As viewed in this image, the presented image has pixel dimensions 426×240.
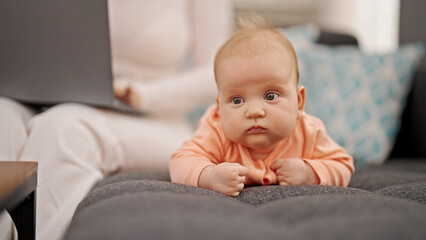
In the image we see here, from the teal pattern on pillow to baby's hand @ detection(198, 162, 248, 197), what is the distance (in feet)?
2.88

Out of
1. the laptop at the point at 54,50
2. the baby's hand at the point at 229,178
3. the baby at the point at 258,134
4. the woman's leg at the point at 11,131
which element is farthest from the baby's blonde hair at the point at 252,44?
the woman's leg at the point at 11,131

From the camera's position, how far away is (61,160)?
970mm

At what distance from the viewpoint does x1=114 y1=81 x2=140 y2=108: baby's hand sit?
1280 millimetres

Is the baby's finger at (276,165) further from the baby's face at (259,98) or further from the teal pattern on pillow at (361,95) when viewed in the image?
the teal pattern on pillow at (361,95)

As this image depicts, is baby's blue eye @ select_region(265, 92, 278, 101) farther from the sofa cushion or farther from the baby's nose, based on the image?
the sofa cushion

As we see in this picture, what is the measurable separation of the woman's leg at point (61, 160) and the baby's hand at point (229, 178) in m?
0.38

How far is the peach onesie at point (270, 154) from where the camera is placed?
2.78 feet

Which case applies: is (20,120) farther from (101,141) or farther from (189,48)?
(189,48)

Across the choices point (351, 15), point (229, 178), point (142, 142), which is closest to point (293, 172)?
point (229, 178)

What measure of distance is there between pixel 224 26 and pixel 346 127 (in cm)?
71

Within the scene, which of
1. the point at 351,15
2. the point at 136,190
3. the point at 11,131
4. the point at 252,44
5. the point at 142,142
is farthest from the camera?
the point at 351,15

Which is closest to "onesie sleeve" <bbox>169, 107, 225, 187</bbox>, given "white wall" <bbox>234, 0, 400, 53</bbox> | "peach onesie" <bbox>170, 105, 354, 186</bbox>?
"peach onesie" <bbox>170, 105, 354, 186</bbox>

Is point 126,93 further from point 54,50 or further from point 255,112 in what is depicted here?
point 255,112

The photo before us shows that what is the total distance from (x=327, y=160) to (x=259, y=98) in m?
0.23
